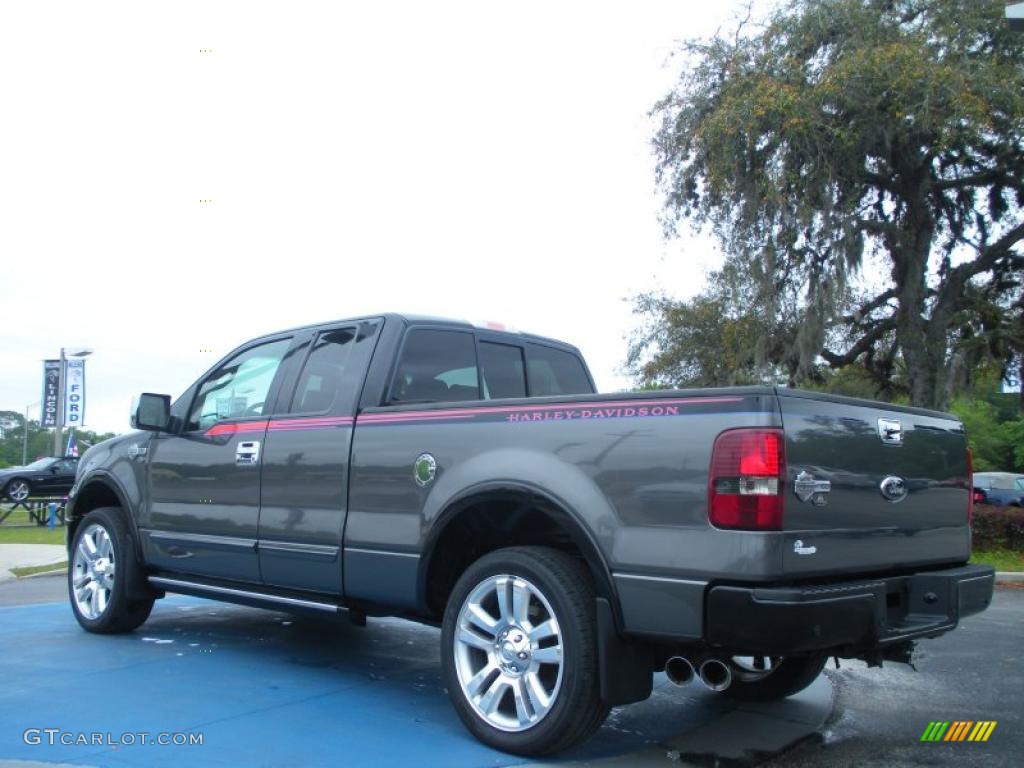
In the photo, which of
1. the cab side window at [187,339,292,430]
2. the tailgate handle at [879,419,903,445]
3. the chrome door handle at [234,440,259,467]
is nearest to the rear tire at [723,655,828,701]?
the tailgate handle at [879,419,903,445]

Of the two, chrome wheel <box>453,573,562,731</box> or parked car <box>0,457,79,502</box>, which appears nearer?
chrome wheel <box>453,573,562,731</box>

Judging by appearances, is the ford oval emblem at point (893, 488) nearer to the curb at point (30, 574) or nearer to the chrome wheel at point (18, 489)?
the curb at point (30, 574)

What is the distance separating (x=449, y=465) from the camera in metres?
4.36

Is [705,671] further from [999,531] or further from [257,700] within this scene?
[999,531]

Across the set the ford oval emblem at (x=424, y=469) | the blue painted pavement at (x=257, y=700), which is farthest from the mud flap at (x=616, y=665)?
the ford oval emblem at (x=424, y=469)

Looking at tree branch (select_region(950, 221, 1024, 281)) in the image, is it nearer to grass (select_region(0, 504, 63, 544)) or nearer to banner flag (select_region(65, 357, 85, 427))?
grass (select_region(0, 504, 63, 544))

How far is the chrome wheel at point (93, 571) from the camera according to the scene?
651 centimetres

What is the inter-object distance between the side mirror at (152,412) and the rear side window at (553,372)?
7.68 ft

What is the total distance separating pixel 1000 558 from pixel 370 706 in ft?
38.3

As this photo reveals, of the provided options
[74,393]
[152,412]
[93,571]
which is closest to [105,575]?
[93,571]

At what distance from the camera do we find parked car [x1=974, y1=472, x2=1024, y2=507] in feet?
94.6

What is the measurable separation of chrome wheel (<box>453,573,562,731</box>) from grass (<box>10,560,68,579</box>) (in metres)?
8.99

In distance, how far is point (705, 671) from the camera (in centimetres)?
383

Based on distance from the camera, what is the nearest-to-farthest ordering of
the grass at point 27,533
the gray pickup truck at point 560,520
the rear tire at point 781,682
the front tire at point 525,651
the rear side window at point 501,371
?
the gray pickup truck at point 560,520
the front tire at point 525,651
the rear tire at point 781,682
the rear side window at point 501,371
the grass at point 27,533
